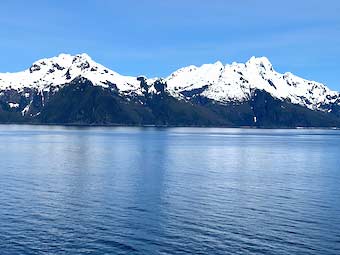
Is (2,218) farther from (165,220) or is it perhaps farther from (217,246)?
(217,246)

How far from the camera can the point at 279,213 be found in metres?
71.8

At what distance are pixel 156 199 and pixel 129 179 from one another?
25.9 meters

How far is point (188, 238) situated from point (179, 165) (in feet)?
265

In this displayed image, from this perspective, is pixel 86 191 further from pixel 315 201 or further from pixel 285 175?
pixel 285 175

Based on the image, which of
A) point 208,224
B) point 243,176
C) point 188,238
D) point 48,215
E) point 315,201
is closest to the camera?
point 188,238

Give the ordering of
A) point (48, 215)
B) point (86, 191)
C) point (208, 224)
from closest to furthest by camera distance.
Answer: point (208, 224)
point (48, 215)
point (86, 191)

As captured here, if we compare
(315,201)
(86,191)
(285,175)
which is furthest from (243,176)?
(86,191)

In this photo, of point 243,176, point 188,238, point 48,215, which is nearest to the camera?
point 188,238

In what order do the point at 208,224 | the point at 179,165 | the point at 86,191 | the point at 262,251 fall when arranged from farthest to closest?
the point at 179,165 < the point at 86,191 < the point at 208,224 < the point at 262,251

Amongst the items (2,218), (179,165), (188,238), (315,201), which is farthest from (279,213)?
(179,165)

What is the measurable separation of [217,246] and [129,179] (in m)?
53.7

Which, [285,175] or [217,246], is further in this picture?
[285,175]

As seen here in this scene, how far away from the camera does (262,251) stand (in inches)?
2098

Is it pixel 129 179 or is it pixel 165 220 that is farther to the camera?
pixel 129 179
